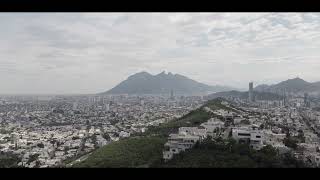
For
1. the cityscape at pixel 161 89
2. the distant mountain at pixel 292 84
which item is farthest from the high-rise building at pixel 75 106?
the distant mountain at pixel 292 84

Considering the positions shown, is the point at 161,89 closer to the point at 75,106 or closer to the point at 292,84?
the point at 75,106

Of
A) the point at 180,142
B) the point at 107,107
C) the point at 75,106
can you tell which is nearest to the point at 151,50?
the point at 180,142

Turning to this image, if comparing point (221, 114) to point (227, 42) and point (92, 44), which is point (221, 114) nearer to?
point (227, 42)

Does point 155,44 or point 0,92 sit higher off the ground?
point 155,44

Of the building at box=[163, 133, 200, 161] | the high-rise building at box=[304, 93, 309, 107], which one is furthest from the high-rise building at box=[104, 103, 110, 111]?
the high-rise building at box=[304, 93, 309, 107]

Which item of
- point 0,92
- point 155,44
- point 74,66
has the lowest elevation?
point 0,92

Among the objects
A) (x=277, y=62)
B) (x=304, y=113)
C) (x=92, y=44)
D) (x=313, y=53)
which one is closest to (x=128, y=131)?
(x=92, y=44)

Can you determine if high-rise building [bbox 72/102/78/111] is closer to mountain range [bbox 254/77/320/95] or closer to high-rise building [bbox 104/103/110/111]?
high-rise building [bbox 104/103/110/111]

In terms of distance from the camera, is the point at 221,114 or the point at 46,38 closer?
the point at 46,38
